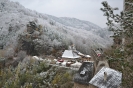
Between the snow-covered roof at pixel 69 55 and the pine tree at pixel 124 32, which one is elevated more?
the pine tree at pixel 124 32

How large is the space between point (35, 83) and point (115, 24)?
20.0 meters

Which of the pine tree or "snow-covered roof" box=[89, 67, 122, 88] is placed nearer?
the pine tree

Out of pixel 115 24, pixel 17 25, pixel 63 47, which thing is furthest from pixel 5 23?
pixel 115 24

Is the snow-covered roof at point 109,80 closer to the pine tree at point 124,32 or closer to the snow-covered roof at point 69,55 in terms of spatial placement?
the pine tree at point 124,32

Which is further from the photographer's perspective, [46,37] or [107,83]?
[46,37]

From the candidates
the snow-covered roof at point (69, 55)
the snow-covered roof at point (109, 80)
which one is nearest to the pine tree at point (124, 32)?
the snow-covered roof at point (109, 80)

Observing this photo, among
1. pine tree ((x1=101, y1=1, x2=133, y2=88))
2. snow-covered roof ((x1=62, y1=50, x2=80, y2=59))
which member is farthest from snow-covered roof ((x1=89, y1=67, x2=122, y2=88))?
snow-covered roof ((x1=62, y1=50, x2=80, y2=59))

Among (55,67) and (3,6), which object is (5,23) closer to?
(3,6)

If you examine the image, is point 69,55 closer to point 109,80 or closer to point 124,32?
point 109,80

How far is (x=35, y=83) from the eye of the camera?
2392 cm

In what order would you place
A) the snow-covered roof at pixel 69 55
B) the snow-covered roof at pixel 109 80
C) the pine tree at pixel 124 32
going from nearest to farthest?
the pine tree at pixel 124 32 < the snow-covered roof at pixel 109 80 < the snow-covered roof at pixel 69 55

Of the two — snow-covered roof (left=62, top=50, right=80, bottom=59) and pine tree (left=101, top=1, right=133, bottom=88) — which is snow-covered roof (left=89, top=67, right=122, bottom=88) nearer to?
pine tree (left=101, top=1, right=133, bottom=88)

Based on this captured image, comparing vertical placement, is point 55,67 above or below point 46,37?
below

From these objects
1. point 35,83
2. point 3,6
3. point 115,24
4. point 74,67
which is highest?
point 3,6
